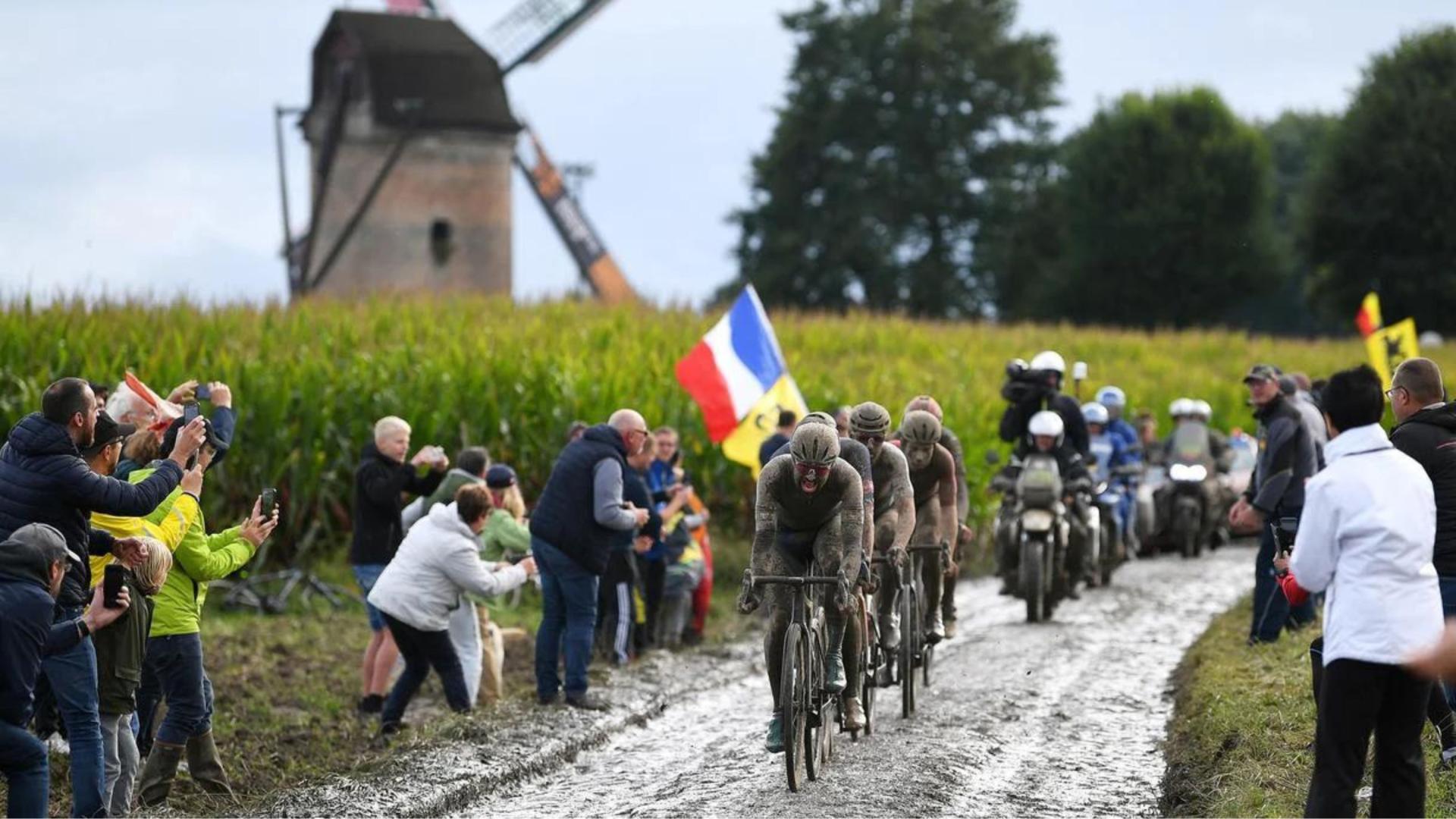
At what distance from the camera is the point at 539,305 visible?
3609 cm

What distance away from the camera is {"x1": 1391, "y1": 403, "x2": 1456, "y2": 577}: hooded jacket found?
995 centimetres

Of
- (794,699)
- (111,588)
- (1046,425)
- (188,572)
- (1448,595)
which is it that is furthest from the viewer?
(1046,425)

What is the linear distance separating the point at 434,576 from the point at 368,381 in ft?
37.3

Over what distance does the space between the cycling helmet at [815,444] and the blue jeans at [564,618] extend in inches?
147

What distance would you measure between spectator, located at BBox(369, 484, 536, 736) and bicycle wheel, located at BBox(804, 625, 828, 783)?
2.59 meters

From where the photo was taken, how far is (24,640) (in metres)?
8.41

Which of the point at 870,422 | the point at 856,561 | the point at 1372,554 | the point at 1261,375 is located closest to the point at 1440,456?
the point at 1372,554

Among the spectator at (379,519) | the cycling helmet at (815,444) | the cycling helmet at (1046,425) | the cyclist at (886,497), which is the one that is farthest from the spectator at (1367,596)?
the cycling helmet at (1046,425)

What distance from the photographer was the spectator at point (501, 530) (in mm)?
15805

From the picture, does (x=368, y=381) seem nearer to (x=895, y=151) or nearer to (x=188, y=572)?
(x=188, y=572)

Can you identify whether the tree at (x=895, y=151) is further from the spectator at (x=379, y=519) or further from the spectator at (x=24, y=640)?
the spectator at (x=24, y=640)

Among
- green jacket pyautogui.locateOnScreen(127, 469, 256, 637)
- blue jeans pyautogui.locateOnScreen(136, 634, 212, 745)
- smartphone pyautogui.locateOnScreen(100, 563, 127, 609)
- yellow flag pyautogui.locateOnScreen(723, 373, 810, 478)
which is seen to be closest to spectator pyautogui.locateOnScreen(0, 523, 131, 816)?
smartphone pyautogui.locateOnScreen(100, 563, 127, 609)

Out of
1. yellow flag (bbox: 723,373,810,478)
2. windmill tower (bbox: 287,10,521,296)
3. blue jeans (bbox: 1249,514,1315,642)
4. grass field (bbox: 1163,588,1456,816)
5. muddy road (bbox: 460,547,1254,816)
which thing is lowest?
muddy road (bbox: 460,547,1254,816)

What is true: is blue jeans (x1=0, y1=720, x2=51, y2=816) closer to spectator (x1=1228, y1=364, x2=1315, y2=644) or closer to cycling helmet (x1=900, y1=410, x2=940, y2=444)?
cycling helmet (x1=900, y1=410, x2=940, y2=444)
